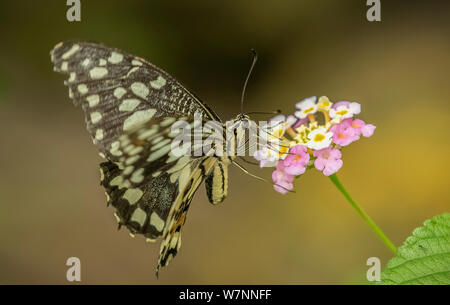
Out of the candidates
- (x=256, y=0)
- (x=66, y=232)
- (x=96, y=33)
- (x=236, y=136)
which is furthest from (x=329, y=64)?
(x=236, y=136)

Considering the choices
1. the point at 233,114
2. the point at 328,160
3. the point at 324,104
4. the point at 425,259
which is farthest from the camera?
the point at 233,114

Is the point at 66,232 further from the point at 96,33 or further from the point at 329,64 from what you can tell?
the point at 329,64

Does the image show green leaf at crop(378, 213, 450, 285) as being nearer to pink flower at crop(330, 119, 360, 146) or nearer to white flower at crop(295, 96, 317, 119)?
pink flower at crop(330, 119, 360, 146)

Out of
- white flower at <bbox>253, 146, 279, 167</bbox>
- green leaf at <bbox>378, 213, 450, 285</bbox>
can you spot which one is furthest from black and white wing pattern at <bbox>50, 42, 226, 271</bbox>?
green leaf at <bbox>378, 213, 450, 285</bbox>

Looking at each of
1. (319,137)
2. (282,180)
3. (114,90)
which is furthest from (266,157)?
(114,90)

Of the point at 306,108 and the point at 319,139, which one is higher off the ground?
the point at 306,108

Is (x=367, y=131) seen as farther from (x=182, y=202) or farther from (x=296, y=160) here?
(x=182, y=202)
